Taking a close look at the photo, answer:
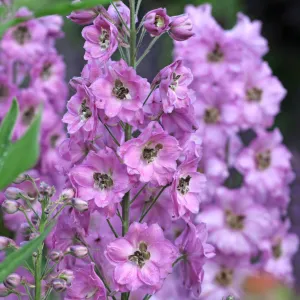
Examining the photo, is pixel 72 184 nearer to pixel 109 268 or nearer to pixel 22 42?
pixel 109 268

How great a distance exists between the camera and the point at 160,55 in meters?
3.67

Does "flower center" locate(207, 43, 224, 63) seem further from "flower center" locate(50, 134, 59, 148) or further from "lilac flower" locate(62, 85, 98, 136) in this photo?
"lilac flower" locate(62, 85, 98, 136)

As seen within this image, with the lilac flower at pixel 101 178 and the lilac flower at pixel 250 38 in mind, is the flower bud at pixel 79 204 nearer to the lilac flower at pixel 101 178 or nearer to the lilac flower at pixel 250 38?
the lilac flower at pixel 101 178

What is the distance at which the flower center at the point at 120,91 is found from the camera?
40.8 inches

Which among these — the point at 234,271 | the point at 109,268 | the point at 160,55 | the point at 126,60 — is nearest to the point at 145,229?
the point at 109,268

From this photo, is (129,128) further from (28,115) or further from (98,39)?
(28,115)

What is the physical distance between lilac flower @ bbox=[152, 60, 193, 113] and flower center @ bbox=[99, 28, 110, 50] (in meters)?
0.07

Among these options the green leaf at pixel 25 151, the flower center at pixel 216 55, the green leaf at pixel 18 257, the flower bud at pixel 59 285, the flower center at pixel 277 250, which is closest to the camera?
the green leaf at pixel 25 151

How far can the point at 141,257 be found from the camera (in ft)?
3.42

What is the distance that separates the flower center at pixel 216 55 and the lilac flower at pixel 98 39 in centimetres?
70

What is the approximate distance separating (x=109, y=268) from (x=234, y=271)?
705 millimetres

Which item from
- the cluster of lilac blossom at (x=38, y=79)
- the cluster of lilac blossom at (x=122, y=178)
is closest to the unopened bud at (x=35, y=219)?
the cluster of lilac blossom at (x=122, y=178)

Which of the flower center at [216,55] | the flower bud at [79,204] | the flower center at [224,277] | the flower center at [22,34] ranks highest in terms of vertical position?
the flower bud at [79,204]

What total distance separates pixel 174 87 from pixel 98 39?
11cm
